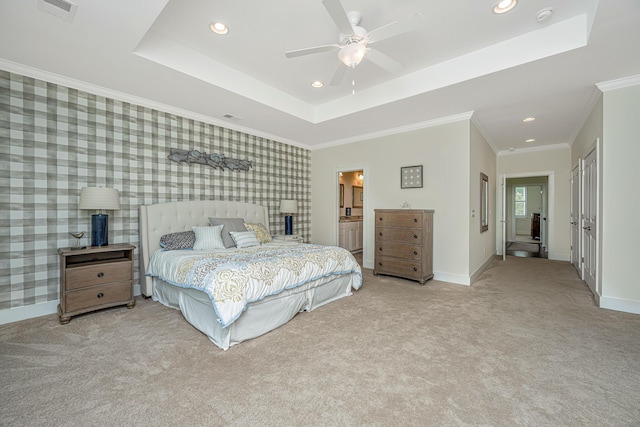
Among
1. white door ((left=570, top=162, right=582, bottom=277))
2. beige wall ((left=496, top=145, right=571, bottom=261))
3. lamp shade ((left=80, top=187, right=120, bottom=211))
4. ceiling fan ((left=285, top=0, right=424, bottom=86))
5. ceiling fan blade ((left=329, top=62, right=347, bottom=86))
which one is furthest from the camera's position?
beige wall ((left=496, top=145, right=571, bottom=261))

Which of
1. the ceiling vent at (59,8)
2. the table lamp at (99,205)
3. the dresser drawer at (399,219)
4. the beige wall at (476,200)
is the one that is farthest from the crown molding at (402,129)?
the ceiling vent at (59,8)

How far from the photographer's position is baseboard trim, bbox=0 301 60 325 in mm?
2771

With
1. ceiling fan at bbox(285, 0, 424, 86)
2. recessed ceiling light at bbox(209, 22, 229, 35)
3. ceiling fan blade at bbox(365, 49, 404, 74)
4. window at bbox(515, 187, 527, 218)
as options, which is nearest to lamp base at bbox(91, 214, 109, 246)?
recessed ceiling light at bbox(209, 22, 229, 35)

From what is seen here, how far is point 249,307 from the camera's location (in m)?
2.43

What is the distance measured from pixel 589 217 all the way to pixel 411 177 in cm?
256

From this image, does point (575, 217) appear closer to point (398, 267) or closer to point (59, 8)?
point (398, 267)

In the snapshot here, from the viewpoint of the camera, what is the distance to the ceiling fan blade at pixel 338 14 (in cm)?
188

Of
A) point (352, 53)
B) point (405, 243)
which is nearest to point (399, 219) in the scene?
point (405, 243)

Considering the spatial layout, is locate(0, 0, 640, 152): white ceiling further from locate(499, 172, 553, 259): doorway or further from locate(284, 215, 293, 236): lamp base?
locate(499, 172, 553, 259): doorway

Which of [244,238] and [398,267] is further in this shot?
[398,267]

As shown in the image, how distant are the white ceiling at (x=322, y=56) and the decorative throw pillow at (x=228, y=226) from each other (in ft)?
5.35

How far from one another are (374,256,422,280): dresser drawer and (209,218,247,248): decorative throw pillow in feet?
7.53

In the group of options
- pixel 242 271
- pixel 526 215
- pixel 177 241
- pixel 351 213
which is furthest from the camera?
pixel 526 215

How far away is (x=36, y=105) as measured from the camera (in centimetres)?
296
